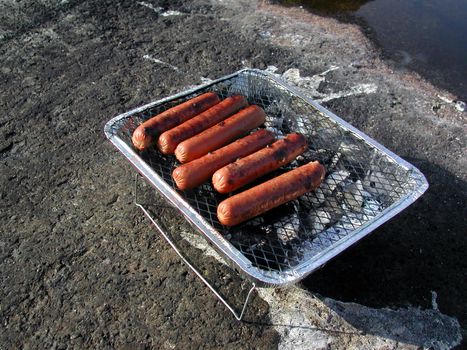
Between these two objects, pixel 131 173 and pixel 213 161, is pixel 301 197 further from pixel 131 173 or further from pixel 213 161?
pixel 131 173

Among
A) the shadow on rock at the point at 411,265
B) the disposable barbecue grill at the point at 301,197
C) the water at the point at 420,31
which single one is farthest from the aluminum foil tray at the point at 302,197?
the water at the point at 420,31

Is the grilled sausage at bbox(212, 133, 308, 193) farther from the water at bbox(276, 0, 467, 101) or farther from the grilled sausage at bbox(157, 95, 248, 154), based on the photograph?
the water at bbox(276, 0, 467, 101)

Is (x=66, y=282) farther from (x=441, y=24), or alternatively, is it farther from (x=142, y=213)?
(x=441, y=24)

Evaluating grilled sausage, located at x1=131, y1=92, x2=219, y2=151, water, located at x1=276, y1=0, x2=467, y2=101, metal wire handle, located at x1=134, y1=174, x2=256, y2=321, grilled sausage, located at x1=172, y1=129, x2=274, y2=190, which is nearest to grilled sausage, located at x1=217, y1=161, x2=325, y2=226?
grilled sausage, located at x1=172, y1=129, x2=274, y2=190

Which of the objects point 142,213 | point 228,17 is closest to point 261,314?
point 142,213

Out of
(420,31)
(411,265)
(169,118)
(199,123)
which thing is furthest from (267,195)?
(420,31)

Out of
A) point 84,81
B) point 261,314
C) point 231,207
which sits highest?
point 231,207

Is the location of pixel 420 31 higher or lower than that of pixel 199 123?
lower
